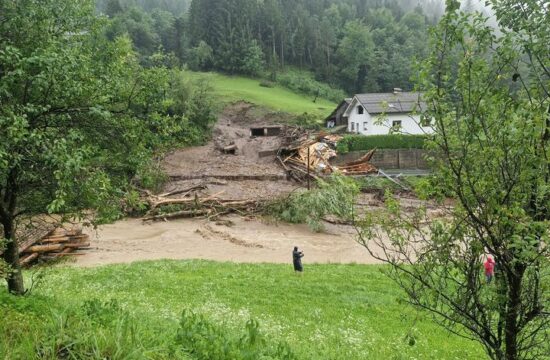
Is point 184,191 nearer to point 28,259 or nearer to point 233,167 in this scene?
point 233,167

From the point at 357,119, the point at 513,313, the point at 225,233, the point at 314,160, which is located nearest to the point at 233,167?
the point at 314,160

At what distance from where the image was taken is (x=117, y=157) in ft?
27.9

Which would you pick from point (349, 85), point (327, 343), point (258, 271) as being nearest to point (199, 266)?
point (258, 271)

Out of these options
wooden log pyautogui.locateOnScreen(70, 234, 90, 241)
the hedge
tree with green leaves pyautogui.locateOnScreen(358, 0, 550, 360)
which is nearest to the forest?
the hedge

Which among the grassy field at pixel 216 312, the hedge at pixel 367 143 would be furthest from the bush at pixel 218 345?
the hedge at pixel 367 143

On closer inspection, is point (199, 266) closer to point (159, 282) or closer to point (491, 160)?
point (159, 282)

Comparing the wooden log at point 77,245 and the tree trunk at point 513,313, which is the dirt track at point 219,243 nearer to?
the wooden log at point 77,245

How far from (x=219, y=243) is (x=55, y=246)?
8.59m

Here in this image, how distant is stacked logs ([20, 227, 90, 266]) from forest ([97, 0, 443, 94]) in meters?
71.6

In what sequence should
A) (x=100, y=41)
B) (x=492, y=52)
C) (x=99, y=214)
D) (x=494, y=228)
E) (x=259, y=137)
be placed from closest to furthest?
1. (x=494, y=228)
2. (x=492, y=52)
3. (x=99, y=214)
4. (x=100, y=41)
5. (x=259, y=137)

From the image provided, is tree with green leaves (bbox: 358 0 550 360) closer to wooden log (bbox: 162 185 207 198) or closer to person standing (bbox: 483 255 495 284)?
person standing (bbox: 483 255 495 284)

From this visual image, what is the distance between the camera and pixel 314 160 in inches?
1721

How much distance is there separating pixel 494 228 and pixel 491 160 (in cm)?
64

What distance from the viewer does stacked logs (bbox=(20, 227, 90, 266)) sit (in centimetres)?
2067
